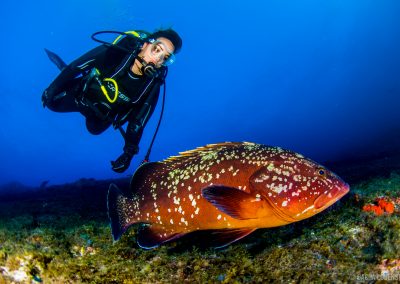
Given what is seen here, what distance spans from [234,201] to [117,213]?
5.35ft

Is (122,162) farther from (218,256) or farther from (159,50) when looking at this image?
(218,256)

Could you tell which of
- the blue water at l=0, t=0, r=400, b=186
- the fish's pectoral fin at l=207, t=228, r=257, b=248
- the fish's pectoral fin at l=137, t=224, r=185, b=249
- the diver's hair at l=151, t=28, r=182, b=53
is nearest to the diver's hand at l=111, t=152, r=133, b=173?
the fish's pectoral fin at l=137, t=224, r=185, b=249

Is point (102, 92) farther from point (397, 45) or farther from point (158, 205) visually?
point (397, 45)

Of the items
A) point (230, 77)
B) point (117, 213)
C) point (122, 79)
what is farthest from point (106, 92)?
point (230, 77)

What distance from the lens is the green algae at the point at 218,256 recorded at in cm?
242

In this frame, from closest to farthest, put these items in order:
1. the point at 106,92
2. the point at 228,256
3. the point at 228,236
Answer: the point at 228,236
the point at 228,256
the point at 106,92

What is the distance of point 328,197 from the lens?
2406mm

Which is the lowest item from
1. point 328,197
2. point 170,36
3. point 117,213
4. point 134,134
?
point 328,197

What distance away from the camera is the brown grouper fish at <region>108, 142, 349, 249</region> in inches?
95.7

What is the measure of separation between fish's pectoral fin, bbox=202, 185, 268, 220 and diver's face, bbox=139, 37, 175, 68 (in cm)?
436

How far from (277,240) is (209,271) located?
0.89 metres

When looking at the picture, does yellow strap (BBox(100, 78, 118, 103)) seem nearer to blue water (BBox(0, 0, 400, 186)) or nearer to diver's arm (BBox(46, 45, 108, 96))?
diver's arm (BBox(46, 45, 108, 96))

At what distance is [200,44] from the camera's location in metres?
120

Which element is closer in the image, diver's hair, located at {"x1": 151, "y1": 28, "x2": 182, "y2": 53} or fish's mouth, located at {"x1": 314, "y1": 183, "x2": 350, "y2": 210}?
fish's mouth, located at {"x1": 314, "y1": 183, "x2": 350, "y2": 210}
